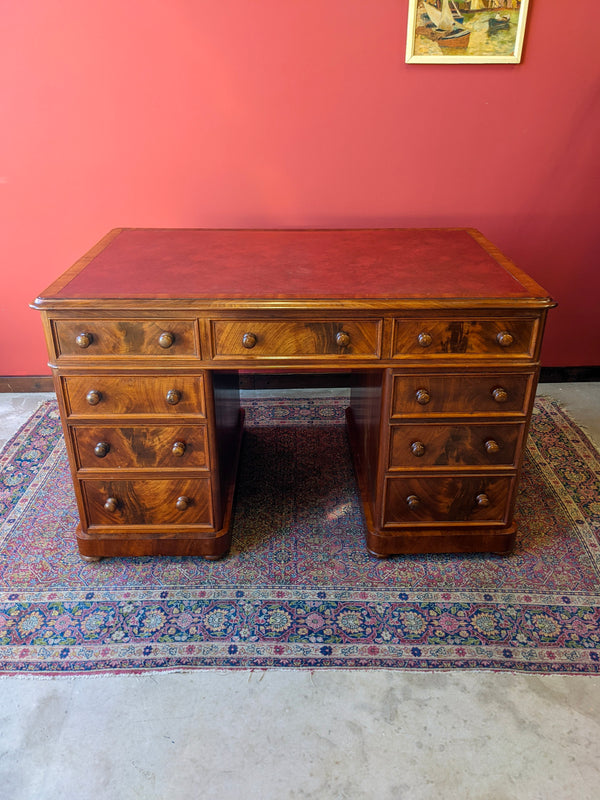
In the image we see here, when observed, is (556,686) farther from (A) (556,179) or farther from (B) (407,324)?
(A) (556,179)

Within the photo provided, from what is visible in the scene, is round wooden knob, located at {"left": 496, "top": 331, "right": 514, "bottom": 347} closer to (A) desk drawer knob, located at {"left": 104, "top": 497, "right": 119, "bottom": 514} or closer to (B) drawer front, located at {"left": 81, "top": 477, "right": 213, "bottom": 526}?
(B) drawer front, located at {"left": 81, "top": 477, "right": 213, "bottom": 526}

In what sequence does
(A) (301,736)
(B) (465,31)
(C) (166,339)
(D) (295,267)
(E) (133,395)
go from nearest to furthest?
1. (A) (301,736)
2. (C) (166,339)
3. (E) (133,395)
4. (D) (295,267)
5. (B) (465,31)

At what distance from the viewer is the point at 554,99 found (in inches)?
109

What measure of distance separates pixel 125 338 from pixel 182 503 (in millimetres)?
575

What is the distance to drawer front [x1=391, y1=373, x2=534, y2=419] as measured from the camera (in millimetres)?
1949

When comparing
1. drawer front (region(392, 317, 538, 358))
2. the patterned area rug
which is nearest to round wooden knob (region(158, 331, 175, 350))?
drawer front (region(392, 317, 538, 358))

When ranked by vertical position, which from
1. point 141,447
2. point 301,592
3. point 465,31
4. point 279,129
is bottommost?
point 301,592

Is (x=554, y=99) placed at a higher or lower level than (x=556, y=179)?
higher

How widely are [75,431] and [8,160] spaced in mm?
1521

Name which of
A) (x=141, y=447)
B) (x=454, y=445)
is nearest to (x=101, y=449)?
(x=141, y=447)

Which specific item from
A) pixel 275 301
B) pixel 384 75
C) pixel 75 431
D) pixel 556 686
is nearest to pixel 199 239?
pixel 275 301

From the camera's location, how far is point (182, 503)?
210 centimetres

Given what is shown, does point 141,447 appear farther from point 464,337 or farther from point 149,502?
point 464,337

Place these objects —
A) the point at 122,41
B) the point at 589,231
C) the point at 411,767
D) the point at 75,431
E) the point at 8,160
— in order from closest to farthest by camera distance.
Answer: the point at 411,767 → the point at 75,431 → the point at 122,41 → the point at 8,160 → the point at 589,231
